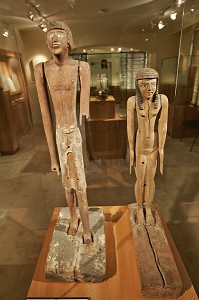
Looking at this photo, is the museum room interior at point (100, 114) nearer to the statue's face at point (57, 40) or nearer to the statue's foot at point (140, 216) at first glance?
the statue's foot at point (140, 216)

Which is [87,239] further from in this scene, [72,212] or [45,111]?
[45,111]

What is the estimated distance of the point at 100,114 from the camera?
354 centimetres

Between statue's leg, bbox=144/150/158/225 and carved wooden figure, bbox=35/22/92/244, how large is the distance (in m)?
0.60

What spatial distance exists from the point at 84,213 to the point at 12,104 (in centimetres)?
324

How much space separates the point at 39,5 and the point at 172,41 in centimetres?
172

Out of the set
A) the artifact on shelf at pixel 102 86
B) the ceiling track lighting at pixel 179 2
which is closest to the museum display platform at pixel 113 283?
the artifact on shelf at pixel 102 86

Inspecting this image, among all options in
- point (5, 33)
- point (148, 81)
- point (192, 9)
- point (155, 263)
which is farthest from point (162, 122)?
point (5, 33)

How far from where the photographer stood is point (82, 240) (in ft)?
5.91

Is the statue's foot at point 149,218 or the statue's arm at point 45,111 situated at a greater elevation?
the statue's arm at point 45,111

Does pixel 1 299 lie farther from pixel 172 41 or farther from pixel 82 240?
pixel 172 41

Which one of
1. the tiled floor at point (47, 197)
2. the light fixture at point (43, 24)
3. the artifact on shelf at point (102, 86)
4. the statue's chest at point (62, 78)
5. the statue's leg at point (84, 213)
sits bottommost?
the tiled floor at point (47, 197)

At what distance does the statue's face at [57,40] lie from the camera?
1.25m

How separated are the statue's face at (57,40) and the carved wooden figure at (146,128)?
0.57 meters

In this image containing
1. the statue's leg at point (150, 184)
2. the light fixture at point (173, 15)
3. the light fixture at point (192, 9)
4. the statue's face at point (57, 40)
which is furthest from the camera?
the light fixture at point (192, 9)
